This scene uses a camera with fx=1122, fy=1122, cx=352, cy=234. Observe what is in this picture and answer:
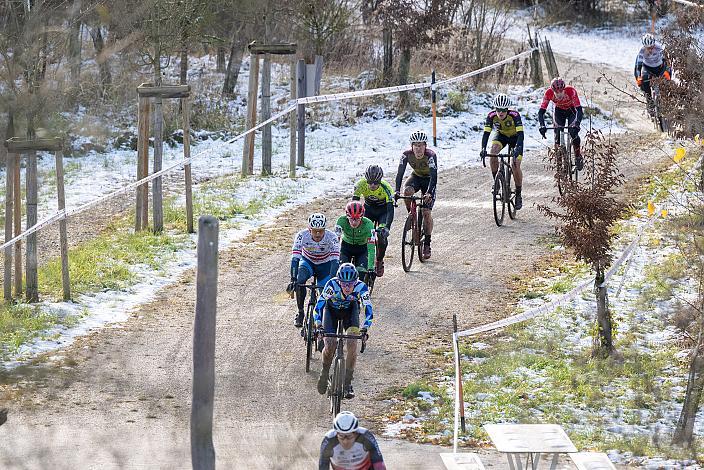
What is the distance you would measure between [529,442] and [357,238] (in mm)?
4619

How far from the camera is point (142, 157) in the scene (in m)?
17.4

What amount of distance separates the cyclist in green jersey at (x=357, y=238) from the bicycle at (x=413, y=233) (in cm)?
220

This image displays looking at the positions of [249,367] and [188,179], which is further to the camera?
[188,179]

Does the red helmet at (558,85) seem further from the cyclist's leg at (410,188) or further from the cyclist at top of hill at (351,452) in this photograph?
the cyclist at top of hill at (351,452)

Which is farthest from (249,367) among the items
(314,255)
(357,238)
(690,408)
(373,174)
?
(690,408)

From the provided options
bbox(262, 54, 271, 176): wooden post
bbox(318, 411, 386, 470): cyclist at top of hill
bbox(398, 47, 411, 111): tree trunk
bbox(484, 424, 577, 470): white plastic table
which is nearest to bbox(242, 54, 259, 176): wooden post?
bbox(262, 54, 271, 176): wooden post

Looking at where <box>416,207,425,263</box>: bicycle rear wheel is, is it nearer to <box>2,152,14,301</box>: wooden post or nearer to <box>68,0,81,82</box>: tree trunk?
<box>68,0,81,82</box>: tree trunk

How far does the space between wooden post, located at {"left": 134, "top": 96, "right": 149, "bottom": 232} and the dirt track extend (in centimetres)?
169

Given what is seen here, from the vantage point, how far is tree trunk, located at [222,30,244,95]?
28.5 meters

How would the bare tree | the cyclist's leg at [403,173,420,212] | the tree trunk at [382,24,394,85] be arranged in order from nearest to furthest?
the bare tree → the cyclist's leg at [403,173,420,212] → the tree trunk at [382,24,394,85]

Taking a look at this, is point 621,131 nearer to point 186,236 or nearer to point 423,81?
point 423,81

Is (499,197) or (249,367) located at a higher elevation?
(499,197)

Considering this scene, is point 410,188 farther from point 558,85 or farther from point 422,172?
point 558,85

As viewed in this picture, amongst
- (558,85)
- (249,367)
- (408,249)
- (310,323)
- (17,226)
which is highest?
(558,85)
